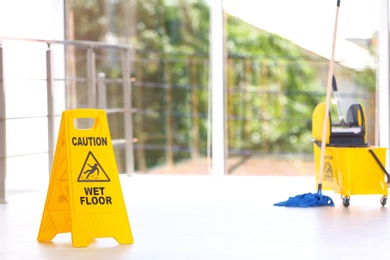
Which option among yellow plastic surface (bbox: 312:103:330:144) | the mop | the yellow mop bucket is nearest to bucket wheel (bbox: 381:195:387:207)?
the yellow mop bucket

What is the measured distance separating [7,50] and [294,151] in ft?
15.0

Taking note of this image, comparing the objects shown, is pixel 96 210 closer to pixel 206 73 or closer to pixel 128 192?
pixel 128 192

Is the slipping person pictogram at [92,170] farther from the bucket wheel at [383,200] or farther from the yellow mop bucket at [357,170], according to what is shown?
the bucket wheel at [383,200]

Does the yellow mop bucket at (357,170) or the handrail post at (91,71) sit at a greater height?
the handrail post at (91,71)

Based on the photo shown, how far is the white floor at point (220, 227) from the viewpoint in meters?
3.93

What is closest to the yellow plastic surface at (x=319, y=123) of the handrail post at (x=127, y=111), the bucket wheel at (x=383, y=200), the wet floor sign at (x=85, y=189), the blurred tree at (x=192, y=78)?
the bucket wheel at (x=383, y=200)

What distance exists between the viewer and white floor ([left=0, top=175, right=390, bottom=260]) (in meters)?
3.93

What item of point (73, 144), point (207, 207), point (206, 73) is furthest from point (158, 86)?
point (73, 144)

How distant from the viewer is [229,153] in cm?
1042

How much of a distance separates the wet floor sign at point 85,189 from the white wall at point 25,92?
2.12 meters

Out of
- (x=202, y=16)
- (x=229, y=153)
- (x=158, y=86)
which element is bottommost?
(x=229, y=153)

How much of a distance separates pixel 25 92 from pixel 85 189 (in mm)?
2650

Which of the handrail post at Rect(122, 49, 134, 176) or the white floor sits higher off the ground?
the handrail post at Rect(122, 49, 134, 176)

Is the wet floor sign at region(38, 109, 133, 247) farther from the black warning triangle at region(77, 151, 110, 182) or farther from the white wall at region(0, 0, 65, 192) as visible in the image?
the white wall at region(0, 0, 65, 192)
